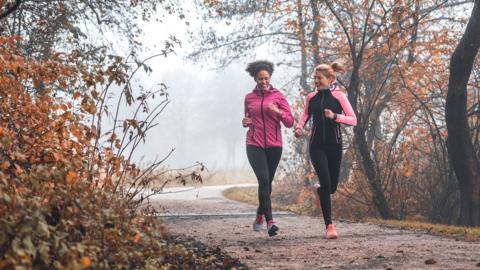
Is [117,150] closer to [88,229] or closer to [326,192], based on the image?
[88,229]

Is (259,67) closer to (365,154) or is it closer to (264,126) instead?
(264,126)

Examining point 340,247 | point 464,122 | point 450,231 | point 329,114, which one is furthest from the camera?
point 464,122

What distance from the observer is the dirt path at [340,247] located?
19.1ft

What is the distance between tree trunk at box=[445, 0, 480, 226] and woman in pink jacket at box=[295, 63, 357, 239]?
353cm

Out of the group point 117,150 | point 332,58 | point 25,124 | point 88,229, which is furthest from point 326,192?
point 332,58

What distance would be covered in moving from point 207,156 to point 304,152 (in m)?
110

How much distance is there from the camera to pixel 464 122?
10750 mm

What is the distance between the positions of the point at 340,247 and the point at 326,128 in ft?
4.85

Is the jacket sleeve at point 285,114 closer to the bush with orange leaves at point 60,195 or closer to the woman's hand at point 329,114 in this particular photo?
the woman's hand at point 329,114

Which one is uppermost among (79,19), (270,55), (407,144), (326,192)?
(270,55)

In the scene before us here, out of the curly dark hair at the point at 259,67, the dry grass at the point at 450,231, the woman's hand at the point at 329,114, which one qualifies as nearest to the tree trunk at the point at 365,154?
the dry grass at the point at 450,231

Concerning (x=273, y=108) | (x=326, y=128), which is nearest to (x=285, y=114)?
(x=273, y=108)

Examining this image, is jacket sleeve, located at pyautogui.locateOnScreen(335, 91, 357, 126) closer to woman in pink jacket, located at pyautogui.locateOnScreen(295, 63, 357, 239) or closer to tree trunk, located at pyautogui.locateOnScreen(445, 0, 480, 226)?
woman in pink jacket, located at pyautogui.locateOnScreen(295, 63, 357, 239)

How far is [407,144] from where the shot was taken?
1283 centimetres
